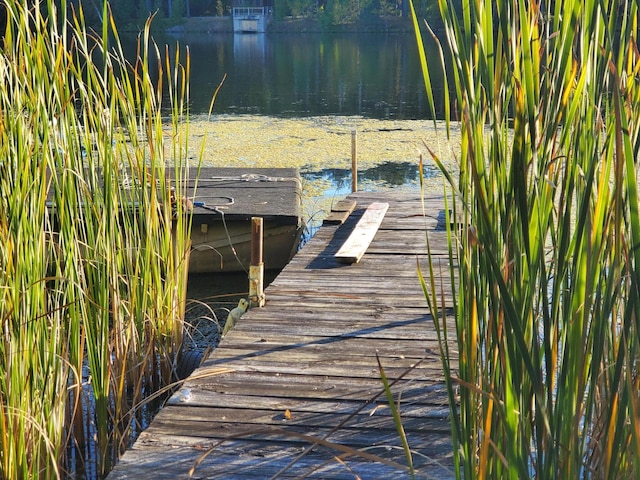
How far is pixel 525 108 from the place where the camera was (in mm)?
806

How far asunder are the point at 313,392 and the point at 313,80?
14554 mm

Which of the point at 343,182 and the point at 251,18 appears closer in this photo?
the point at 343,182

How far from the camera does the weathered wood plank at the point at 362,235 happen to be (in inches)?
151

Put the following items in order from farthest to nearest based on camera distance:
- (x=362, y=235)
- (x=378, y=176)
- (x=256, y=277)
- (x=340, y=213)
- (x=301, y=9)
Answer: (x=301, y=9) → (x=378, y=176) → (x=340, y=213) → (x=362, y=235) → (x=256, y=277)

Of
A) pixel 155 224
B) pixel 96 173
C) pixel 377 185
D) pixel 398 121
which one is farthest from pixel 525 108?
pixel 398 121

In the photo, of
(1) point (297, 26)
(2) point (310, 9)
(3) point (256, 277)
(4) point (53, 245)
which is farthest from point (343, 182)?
(2) point (310, 9)

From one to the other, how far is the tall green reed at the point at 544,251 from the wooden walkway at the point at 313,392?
0.44 m

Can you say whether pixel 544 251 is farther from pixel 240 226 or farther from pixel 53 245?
pixel 240 226

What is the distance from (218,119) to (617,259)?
997 cm

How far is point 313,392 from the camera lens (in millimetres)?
2344

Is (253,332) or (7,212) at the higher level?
(7,212)

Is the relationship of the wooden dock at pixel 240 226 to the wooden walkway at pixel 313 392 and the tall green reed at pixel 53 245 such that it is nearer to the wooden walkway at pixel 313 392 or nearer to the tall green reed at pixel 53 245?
the wooden walkway at pixel 313 392

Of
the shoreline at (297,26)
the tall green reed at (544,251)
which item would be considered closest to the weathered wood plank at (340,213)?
the tall green reed at (544,251)

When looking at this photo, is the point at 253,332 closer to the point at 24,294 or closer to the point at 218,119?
the point at 24,294
